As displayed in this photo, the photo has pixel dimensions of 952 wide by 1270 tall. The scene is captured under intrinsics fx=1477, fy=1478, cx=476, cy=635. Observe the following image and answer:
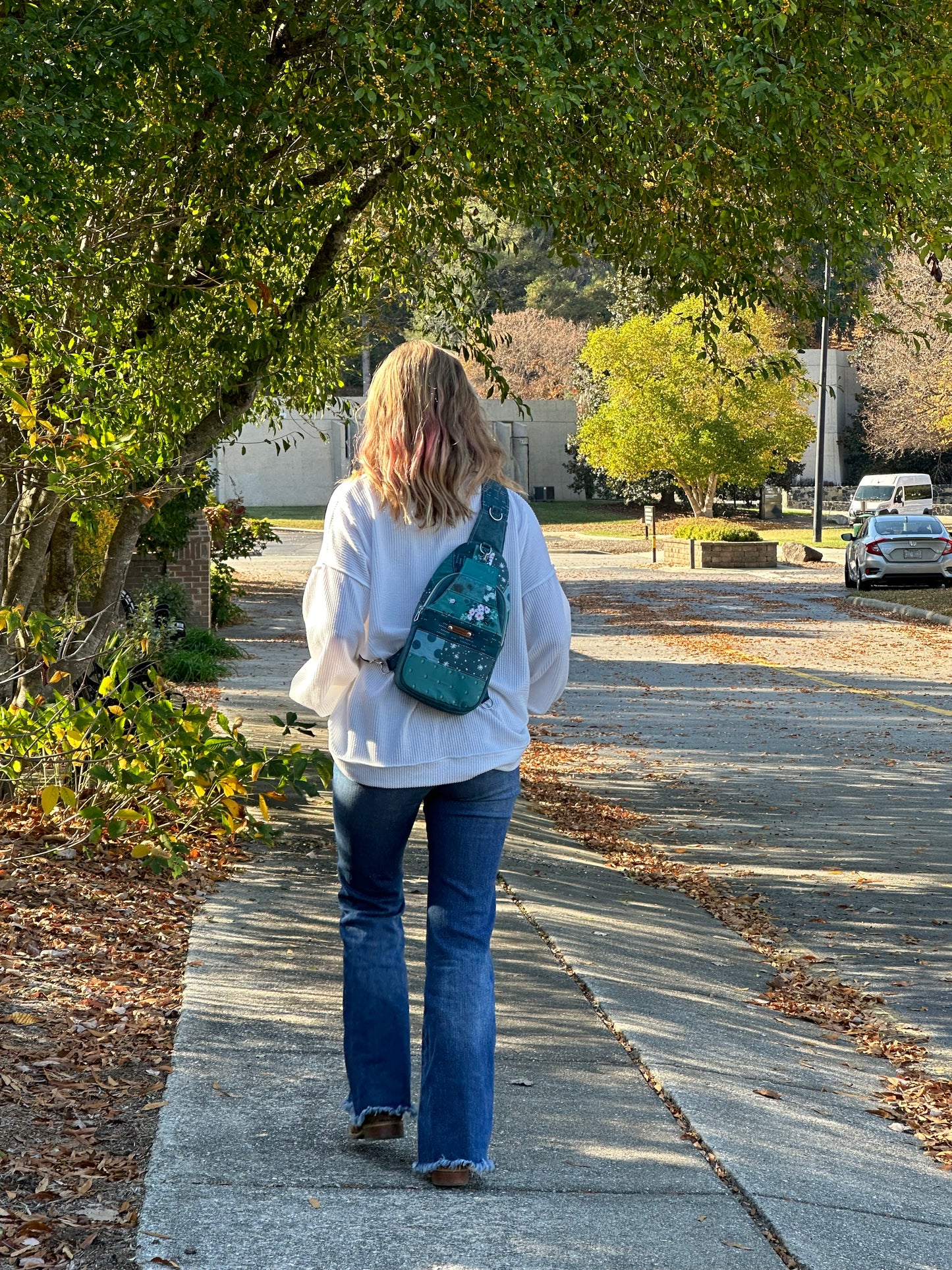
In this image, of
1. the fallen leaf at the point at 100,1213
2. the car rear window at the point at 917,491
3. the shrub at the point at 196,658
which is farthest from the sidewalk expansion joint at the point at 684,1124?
the car rear window at the point at 917,491

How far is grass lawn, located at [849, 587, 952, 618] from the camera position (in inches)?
932

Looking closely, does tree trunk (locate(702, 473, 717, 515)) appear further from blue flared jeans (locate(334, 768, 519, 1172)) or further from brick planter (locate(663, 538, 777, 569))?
blue flared jeans (locate(334, 768, 519, 1172))

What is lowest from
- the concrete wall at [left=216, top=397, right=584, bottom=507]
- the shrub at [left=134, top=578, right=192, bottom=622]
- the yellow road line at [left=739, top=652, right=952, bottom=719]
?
the yellow road line at [left=739, top=652, right=952, bottom=719]

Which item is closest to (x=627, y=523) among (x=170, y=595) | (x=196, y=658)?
(x=170, y=595)

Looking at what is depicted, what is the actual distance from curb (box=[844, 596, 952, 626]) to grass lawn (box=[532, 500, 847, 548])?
19.5m

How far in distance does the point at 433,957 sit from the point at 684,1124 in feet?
2.96

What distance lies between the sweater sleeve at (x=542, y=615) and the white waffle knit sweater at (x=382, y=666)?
4cm

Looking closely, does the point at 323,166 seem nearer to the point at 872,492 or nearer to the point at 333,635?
the point at 333,635

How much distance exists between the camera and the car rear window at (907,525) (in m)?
27.1

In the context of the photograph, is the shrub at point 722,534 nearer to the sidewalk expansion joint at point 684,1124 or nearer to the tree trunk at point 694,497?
the tree trunk at point 694,497

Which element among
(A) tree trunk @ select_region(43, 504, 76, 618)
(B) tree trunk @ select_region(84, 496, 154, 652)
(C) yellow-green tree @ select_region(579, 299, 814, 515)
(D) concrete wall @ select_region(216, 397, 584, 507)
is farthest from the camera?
(D) concrete wall @ select_region(216, 397, 584, 507)

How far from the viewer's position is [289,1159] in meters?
3.48

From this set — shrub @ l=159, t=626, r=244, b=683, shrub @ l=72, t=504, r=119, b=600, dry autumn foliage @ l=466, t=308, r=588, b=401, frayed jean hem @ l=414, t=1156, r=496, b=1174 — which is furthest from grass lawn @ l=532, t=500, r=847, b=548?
frayed jean hem @ l=414, t=1156, r=496, b=1174

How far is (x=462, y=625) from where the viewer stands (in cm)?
338
